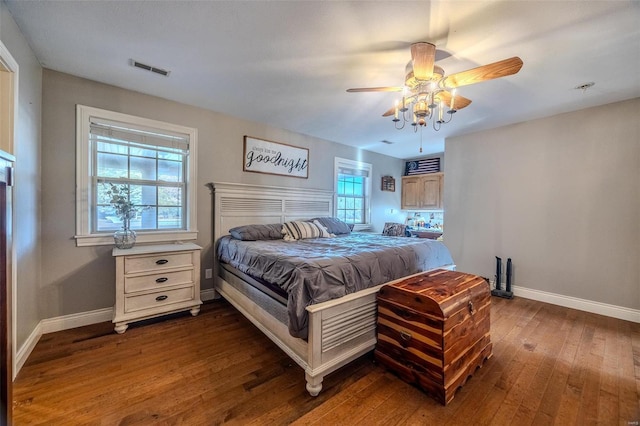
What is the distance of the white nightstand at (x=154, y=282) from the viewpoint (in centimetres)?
244

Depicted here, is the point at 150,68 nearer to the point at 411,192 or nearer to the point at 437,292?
the point at 437,292

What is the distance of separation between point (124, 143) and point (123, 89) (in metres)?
0.58

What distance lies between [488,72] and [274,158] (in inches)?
113

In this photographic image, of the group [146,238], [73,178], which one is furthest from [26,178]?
[146,238]

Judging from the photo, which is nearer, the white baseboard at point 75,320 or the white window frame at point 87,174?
the white baseboard at point 75,320

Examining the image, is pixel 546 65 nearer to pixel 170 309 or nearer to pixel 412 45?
pixel 412 45

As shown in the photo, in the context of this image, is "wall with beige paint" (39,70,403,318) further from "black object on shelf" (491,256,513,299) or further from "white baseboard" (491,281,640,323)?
"white baseboard" (491,281,640,323)

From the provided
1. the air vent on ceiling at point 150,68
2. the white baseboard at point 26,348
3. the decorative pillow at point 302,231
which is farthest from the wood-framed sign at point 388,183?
the white baseboard at point 26,348

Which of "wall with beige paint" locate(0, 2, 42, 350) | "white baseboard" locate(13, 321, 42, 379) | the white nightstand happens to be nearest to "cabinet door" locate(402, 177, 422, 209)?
the white nightstand

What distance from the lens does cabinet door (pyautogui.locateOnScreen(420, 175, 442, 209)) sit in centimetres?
559

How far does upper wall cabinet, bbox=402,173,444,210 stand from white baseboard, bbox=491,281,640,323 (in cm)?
237

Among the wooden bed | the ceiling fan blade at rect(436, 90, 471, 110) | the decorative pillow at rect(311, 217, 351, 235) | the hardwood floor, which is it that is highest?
the ceiling fan blade at rect(436, 90, 471, 110)

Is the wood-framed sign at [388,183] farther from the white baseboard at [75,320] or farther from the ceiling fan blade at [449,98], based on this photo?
the white baseboard at [75,320]

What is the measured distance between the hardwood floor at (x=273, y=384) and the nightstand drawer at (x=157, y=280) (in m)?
0.42
